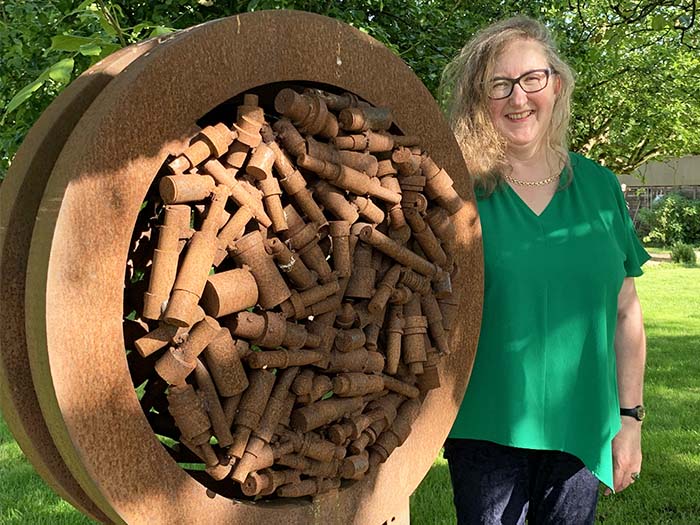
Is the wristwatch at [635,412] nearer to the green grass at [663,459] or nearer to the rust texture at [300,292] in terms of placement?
the rust texture at [300,292]

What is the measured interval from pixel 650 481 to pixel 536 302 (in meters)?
2.85

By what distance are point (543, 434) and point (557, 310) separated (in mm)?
351

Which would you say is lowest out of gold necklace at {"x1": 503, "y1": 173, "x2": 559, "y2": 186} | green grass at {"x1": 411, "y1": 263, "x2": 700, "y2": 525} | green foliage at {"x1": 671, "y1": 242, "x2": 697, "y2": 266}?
green foliage at {"x1": 671, "y1": 242, "x2": 697, "y2": 266}

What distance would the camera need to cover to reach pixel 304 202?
5.59 ft

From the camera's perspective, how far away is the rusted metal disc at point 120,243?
4.47ft

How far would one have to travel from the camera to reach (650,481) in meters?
4.71

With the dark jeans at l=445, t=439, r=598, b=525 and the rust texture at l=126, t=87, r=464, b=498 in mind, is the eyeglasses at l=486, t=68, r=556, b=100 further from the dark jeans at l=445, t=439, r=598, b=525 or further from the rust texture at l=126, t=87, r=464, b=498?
the dark jeans at l=445, t=439, r=598, b=525

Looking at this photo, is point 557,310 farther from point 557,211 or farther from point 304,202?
point 304,202

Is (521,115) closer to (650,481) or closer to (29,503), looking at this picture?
(650,481)

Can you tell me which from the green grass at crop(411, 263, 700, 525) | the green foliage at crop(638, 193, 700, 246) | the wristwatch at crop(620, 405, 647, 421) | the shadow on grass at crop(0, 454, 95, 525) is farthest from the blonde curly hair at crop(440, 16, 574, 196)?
the green foliage at crop(638, 193, 700, 246)

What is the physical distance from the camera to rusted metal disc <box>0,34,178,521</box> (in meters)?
1.47

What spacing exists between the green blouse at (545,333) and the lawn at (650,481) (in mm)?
1858

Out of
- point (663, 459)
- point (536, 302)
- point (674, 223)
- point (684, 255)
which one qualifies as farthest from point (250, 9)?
point (674, 223)

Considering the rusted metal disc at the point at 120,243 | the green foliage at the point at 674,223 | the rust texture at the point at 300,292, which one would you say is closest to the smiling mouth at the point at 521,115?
the rust texture at the point at 300,292
